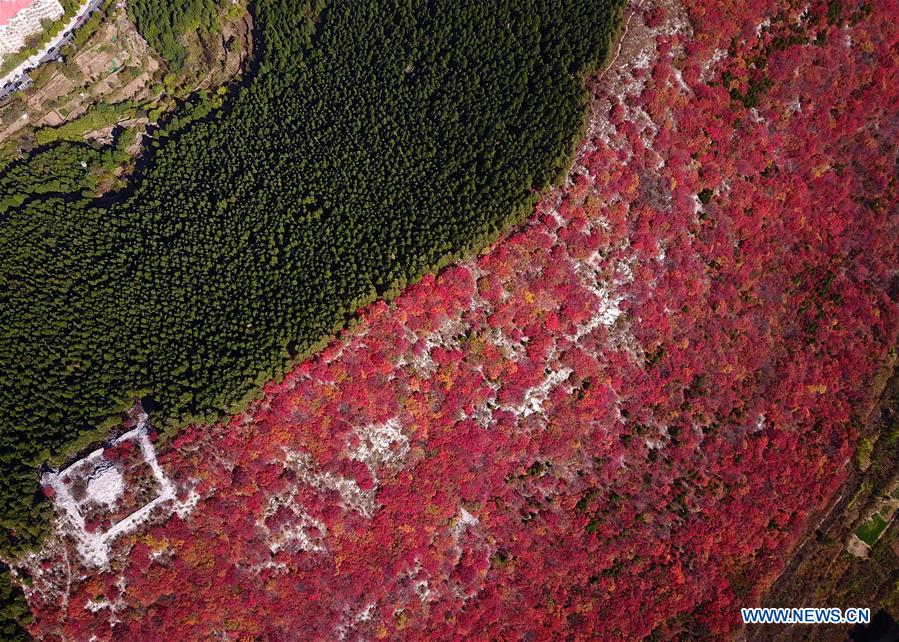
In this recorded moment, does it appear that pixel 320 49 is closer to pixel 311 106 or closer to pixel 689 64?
pixel 311 106

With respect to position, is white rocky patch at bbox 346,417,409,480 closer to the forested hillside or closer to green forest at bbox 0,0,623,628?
green forest at bbox 0,0,623,628

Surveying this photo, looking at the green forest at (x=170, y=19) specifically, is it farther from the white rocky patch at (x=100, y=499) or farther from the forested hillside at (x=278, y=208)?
the white rocky patch at (x=100, y=499)

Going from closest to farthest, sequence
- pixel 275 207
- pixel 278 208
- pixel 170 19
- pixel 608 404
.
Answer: pixel 608 404
pixel 278 208
pixel 275 207
pixel 170 19

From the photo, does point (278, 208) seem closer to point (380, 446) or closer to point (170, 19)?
point (380, 446)

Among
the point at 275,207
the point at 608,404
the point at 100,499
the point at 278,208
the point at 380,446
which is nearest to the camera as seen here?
the point at 100,499

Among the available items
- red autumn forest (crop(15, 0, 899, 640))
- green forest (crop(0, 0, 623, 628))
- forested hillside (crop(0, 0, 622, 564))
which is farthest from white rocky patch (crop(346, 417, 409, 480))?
forested hillside (crop(0, 0, 622, 564))

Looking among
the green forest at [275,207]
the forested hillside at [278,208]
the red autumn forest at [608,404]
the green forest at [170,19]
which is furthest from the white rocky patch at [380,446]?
the green forest at [170,19]

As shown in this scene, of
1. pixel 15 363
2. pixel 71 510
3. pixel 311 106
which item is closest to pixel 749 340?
pixel 311 106

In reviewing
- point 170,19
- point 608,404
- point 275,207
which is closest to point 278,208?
point 275,207
